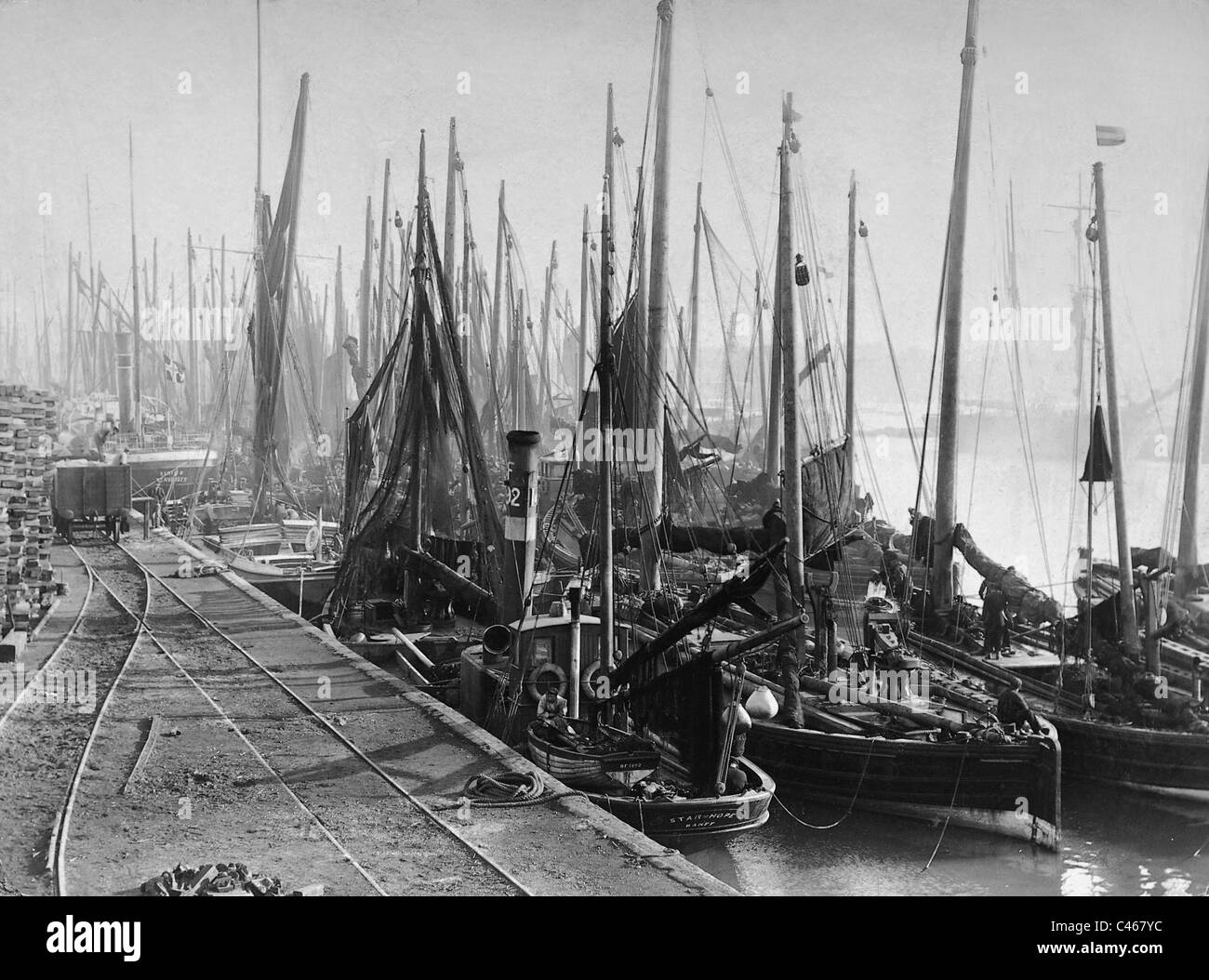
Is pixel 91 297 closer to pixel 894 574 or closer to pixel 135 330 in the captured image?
pixel 135 330

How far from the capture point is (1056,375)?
19.4 metres

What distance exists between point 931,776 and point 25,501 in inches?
428

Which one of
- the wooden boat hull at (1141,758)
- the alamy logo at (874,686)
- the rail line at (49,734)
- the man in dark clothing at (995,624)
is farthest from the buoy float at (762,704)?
the rail line at (49,734)

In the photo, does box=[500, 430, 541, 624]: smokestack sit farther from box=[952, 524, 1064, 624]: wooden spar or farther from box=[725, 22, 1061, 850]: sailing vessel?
box=[952, 524, 1064, 624]: wooden spar

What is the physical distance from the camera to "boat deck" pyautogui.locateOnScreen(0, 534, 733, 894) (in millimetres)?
6086

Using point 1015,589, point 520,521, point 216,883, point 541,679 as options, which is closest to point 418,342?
point 520,521

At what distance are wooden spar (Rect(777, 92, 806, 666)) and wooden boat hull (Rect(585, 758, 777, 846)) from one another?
2237 mm

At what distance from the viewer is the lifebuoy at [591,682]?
29.0 ft

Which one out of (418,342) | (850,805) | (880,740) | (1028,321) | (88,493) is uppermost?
(1028,321)

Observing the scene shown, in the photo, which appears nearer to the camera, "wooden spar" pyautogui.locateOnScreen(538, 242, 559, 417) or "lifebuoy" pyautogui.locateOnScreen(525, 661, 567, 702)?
"lifebuoy" pyautogui.locateOnScreen(525, 661, 567, 702)

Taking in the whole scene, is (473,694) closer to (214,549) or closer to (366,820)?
(366,820)

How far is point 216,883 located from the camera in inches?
218
